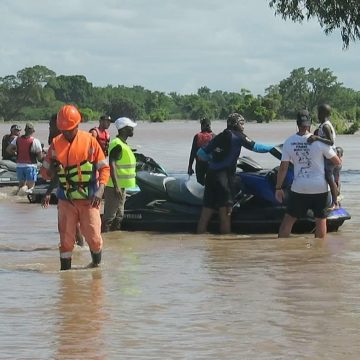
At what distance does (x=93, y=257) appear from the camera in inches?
413

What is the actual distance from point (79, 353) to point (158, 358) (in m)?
0.50

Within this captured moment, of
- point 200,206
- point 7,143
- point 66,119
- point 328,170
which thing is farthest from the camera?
point 7,143

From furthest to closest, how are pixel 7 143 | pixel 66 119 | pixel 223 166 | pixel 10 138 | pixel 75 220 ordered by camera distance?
pixel 7 143 < pixel 10 138 < pixel 223 166 < pixel 75 220 < pixel 66 119

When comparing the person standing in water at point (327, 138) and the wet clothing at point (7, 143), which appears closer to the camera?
the person standing in water at point (327, 138)

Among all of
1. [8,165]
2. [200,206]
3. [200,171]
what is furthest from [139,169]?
[8,165]

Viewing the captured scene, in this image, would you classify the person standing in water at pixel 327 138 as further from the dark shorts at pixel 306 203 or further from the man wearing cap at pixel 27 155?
the man wearing cap at pixel 27 155

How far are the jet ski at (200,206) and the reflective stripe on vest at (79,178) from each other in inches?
137

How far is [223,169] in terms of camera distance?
13.1 m

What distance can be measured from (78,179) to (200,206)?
389cm

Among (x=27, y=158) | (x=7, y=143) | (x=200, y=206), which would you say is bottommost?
(x=200, y=206)

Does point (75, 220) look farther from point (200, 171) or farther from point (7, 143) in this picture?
point (7, 143)

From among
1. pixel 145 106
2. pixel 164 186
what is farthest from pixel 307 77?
pixel 164 186

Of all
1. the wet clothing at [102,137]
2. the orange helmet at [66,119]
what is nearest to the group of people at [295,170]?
the orange helmet at [66,119]

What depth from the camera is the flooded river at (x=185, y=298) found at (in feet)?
24.0
